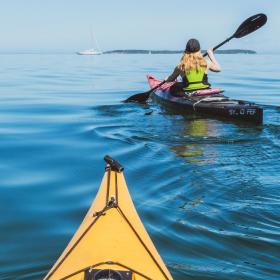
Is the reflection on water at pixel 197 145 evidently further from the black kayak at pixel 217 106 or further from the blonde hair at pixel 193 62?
the blonde hair at pixel 193 62

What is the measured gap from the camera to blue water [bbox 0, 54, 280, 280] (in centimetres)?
452

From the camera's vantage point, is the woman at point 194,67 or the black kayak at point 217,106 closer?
the black kayak at point 217,106

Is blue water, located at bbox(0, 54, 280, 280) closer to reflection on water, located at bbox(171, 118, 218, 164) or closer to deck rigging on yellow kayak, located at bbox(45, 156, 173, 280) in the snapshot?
reflection on water, located at bbox(171, 118, 218, 164)

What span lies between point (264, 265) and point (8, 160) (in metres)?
5.34

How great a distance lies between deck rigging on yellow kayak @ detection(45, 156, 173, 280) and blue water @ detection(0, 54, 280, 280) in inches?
37.3

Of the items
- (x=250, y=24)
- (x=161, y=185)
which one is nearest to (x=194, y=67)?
(x=250, y=24)

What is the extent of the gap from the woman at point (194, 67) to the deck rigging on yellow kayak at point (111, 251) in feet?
Answer: 28.5

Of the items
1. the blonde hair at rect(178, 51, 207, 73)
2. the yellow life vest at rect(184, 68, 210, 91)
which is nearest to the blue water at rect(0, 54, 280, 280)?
the yellow life vest at rect(184, 68, 210, 91)

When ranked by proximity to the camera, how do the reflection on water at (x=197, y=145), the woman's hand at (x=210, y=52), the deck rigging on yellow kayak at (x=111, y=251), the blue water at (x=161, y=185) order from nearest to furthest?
the deck rigging on yellow kayak at (x=111, y=251) < the blue water at (x=161, y=185) < the reflection on water at (x=197, y=145) < the woman's hand at (x=210, y=52)

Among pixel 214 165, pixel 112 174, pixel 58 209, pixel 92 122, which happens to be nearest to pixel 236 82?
pixel 92 122

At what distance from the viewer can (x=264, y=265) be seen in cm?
429

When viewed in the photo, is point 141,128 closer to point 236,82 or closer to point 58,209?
point 58,209

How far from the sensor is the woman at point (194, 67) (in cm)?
1177

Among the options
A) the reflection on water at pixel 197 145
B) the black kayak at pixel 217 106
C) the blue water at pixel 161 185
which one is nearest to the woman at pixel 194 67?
the black kayak at pixel 217 106
